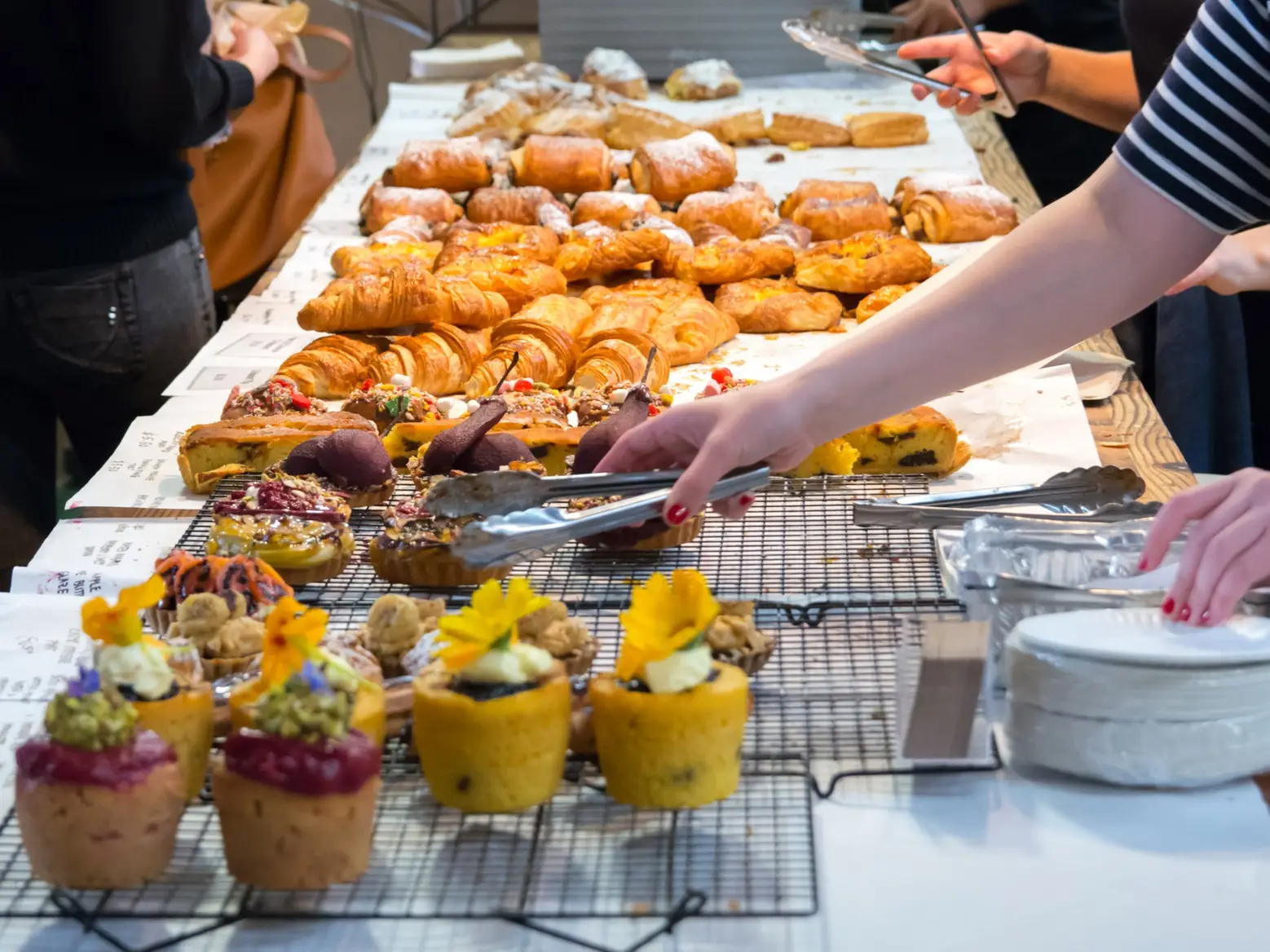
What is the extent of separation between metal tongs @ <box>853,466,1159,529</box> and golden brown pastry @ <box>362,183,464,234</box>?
6.37 feet

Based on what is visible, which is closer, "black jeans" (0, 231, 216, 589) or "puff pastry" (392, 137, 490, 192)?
"black jeans" (0, 231, 216, 589)

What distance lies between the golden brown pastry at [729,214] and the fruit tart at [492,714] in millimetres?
2158

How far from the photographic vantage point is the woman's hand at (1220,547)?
128 cm

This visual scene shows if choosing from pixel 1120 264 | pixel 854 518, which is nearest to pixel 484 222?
pixel 854 518

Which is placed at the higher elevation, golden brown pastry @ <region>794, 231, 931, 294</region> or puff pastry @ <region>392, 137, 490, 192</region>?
golden brown pastry @ <region>794, 231, 931, 294</region>

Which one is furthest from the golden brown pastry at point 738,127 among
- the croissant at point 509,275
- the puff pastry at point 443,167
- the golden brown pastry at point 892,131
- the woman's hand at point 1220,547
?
the woman's hand at point 1220,547

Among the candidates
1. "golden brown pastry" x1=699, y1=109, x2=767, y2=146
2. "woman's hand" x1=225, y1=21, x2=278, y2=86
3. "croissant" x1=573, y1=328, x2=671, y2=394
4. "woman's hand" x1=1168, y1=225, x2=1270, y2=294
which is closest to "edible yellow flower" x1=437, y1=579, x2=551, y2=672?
"croissant" x1=573, y1=328, x2=671, y2=394

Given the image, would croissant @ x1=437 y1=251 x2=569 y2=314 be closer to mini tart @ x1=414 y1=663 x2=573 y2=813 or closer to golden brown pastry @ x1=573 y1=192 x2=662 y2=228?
golden brown pastry @ x1=573 y1=192 x2=662 y2=228

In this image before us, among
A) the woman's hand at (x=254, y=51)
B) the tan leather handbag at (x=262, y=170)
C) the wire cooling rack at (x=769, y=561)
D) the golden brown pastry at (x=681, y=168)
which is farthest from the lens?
the tan leather handbag at (x=262, y=170)

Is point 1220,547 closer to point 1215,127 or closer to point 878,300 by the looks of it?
point 1215,127

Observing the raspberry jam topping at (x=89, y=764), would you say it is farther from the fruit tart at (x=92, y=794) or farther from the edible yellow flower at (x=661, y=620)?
the edible yellow flower at (x=661, y=620)

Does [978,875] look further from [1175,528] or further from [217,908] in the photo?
[217,908]

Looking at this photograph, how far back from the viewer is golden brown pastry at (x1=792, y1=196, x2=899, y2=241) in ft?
10.8

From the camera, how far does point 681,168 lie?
140 inches
